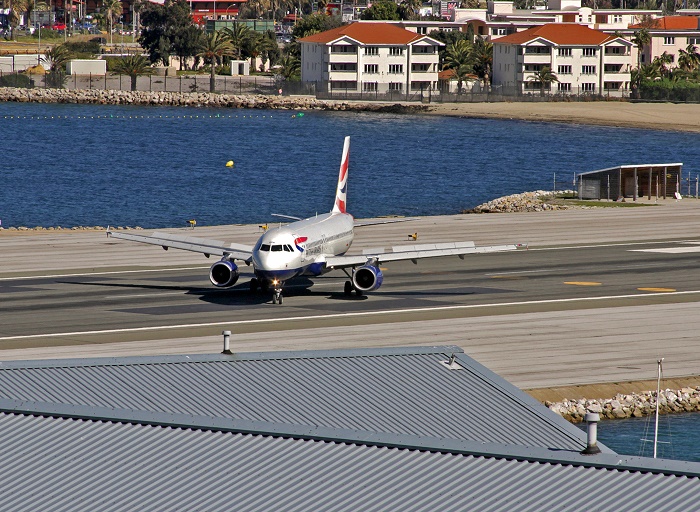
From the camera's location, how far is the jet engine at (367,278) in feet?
193

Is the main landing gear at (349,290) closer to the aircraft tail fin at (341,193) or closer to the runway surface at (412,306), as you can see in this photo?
the runway surface at (412,306)

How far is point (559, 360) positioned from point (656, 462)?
2672 cm

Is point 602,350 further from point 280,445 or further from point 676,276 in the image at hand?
A: point 280,445

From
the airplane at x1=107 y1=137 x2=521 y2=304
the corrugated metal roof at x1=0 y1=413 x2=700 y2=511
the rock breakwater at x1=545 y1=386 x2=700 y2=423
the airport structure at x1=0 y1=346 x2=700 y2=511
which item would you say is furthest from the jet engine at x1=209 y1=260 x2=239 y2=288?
the corrugated metal roof at x1=0 y1=413 x2=700 y2=511

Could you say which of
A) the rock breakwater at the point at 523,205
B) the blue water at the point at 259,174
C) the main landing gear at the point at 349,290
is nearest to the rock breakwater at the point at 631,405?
the main landing gear at the point at 349,290

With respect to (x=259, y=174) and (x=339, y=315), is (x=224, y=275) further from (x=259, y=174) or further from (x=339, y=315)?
(x=259, y=174)

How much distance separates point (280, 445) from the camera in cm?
2402

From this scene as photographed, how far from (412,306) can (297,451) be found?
3506cm

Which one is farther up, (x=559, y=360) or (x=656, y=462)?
(x=656, y=462)

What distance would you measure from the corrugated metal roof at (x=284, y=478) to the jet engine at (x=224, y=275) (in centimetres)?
3271

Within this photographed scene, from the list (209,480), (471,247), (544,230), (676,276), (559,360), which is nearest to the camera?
(209,480)

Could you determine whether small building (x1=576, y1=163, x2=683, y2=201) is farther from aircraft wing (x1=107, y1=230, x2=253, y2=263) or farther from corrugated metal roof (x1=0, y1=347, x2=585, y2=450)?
corrugated metal roof (x1=0, y1=347, x2=585, y2=450)

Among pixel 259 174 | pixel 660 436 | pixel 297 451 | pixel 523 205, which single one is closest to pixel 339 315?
pixel 660 436

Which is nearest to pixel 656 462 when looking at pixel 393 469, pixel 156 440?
pixel 393 469
